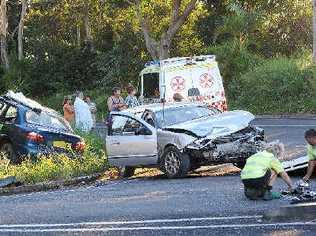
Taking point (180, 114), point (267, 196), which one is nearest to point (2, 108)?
point (180, 114)

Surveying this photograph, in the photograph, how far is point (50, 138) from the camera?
17.1 m

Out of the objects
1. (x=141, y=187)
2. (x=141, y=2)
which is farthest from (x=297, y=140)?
(x=141, y=2)

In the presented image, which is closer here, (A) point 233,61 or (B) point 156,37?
(A) point 233,61

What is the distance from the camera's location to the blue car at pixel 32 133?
55.8ft

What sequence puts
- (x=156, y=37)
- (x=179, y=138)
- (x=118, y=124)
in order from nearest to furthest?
(x=179, y=138) < (x=118, y=124) < (x=156, y=37)

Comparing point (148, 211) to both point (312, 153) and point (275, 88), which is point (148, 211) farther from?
point (275, 88)

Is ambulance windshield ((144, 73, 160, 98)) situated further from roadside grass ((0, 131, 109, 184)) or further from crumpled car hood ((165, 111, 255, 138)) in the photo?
crumpled car hood ((165, 111, 255, 138))

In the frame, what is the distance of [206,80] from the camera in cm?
2194

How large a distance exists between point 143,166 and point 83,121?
4.13 meters

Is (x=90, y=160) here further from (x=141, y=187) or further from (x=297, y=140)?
(x=297, y=140)

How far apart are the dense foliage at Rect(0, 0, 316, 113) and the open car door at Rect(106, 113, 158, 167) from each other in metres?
14.6

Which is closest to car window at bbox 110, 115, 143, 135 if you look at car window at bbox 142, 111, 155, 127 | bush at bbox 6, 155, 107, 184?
car window at bbox 142, 111, 155, 127

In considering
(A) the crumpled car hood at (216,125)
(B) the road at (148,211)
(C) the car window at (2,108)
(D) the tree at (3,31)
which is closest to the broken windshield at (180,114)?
(A) the crumpled car hood at (216,125)

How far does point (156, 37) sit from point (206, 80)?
20.3m
